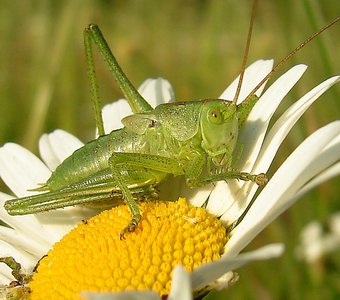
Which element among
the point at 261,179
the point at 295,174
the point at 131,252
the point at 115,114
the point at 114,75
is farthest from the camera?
the point at 115,114

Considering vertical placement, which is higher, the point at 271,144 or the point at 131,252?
the point at 271,144

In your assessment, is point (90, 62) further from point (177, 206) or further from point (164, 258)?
point (164, 258)

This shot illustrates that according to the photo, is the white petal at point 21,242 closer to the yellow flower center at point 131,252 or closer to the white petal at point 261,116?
the yellow flower center at point 131,252

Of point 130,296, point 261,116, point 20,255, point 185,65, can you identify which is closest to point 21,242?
point 20,255

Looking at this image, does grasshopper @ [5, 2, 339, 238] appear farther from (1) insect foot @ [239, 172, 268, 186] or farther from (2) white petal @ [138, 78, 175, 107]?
(2) white petal @ [138, 78, 175, 107]

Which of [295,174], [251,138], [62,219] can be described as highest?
[62,219]

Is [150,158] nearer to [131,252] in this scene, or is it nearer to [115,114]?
[131,252]

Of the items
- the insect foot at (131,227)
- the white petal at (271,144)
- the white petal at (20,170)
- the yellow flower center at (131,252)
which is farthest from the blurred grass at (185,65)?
the insect foot at (131,227)

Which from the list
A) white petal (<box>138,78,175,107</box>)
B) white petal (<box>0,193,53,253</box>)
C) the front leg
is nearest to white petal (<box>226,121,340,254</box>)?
the front leg
